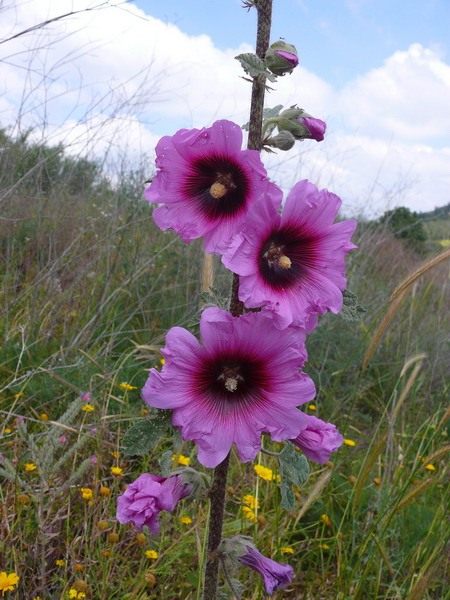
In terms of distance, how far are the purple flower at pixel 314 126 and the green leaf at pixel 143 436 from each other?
1.92 ft

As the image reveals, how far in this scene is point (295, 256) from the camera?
3.76 feet

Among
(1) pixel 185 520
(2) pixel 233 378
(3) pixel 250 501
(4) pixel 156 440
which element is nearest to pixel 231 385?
(2) pixel 233 378

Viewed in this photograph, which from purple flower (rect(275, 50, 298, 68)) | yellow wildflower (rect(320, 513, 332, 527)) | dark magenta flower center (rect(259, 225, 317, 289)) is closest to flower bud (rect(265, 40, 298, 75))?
purple flower (rect(275, 50, 298, 68))

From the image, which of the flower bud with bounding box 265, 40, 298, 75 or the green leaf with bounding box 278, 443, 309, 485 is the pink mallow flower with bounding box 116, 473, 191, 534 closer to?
the green leaf with bounding box 278, 443, 309, 485

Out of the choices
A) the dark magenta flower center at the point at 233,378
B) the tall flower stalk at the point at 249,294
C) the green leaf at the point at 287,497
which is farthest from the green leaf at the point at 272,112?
the green leaf at the point at 287,497

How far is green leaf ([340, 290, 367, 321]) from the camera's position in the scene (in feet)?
3.61

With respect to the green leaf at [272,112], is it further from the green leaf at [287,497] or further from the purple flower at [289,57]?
the green leaf at [287,497]

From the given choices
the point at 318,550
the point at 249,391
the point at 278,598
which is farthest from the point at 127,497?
the point at 318,550

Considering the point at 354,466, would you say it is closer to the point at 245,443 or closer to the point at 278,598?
the point at 278,598

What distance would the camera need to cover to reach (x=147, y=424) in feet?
3.51

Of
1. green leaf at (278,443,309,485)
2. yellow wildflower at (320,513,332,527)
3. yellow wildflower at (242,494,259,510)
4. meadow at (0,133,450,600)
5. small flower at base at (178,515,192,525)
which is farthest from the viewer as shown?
A: yellow wildflower at (320,513,332,527)

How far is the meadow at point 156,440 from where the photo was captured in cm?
177

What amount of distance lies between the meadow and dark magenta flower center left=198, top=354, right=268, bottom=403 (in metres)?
0.11

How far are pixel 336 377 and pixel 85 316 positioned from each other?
1475 mm
